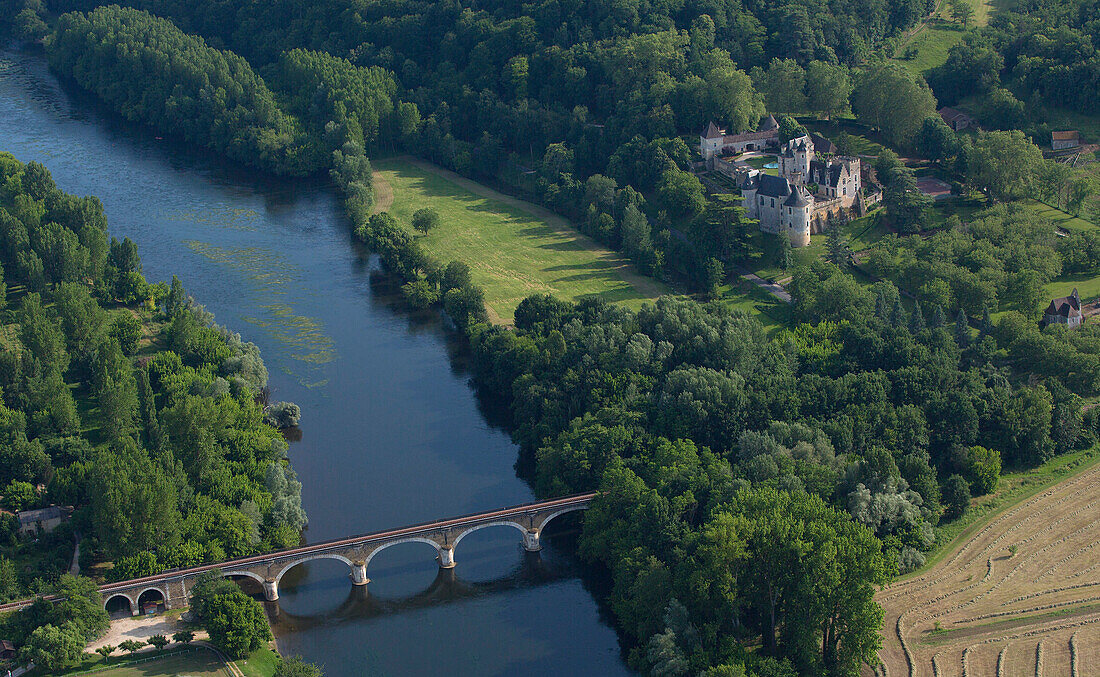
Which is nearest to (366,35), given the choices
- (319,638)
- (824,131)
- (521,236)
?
(521,236)

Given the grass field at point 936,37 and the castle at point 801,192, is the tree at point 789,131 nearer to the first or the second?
the castle at point 801,192

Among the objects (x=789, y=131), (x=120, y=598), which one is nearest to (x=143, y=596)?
(x=120, y=598)

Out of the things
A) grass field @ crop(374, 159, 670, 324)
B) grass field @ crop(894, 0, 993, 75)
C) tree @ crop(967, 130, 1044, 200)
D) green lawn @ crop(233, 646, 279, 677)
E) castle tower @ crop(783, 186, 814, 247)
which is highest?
grass field @ crop(894, 0, 993, 75)

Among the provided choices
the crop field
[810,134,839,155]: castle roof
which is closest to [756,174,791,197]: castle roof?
[810,134,839,155]: castle roof

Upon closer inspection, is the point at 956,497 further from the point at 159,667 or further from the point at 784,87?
the point at 784,87

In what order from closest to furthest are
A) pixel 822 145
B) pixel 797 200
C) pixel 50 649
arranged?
pixel 50 649 → pixel 797 200 → pixel 822 145

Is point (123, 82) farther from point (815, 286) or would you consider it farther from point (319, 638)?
point (319, 638)

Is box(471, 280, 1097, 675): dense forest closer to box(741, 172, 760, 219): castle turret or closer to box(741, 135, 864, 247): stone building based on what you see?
box(741, 135, 864, 247): stone building

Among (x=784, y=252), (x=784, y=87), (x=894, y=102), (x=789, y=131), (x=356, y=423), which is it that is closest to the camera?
(x=356, y=423)
